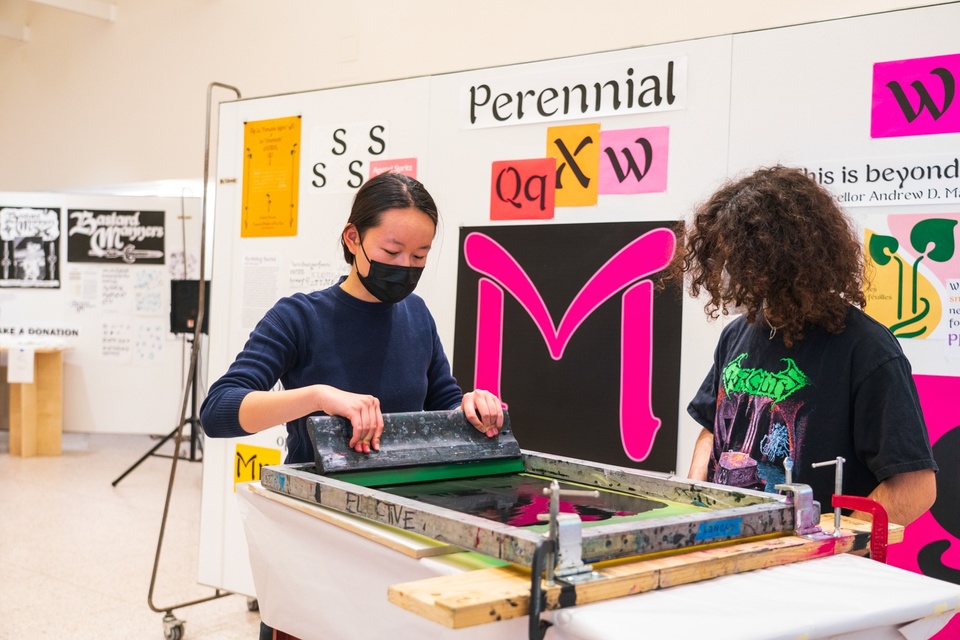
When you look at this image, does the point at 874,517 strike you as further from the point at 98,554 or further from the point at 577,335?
the point at 98,554

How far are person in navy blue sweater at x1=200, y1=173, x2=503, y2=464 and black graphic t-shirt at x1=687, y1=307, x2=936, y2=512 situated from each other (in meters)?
0.42

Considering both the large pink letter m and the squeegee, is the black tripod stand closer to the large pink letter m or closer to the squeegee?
the large pink letter m

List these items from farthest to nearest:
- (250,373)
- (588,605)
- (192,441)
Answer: (192,441)
(250,373)
(588,605)

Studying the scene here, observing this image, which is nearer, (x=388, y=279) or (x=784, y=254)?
(x=784, y=254)

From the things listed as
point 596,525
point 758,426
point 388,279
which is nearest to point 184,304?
point 388,279

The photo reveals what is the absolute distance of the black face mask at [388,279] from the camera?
161 cm

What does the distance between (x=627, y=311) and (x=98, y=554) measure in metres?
2.83

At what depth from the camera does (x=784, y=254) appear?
1.42 metres

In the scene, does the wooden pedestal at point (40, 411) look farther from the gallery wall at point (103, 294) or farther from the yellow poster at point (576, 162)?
the yellow poster at point (576, 162)

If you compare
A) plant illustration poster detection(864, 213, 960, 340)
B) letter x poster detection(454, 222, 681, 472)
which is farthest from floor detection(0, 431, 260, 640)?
plant illustration poster detection(864, 213, 960, 340)

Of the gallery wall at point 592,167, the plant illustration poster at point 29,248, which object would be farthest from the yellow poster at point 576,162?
the plant illustration poster at point 29,248

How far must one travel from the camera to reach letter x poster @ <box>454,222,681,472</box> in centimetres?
228

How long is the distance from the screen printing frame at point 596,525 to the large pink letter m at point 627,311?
84 centimetres

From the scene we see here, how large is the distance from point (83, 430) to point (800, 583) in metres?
6.28
